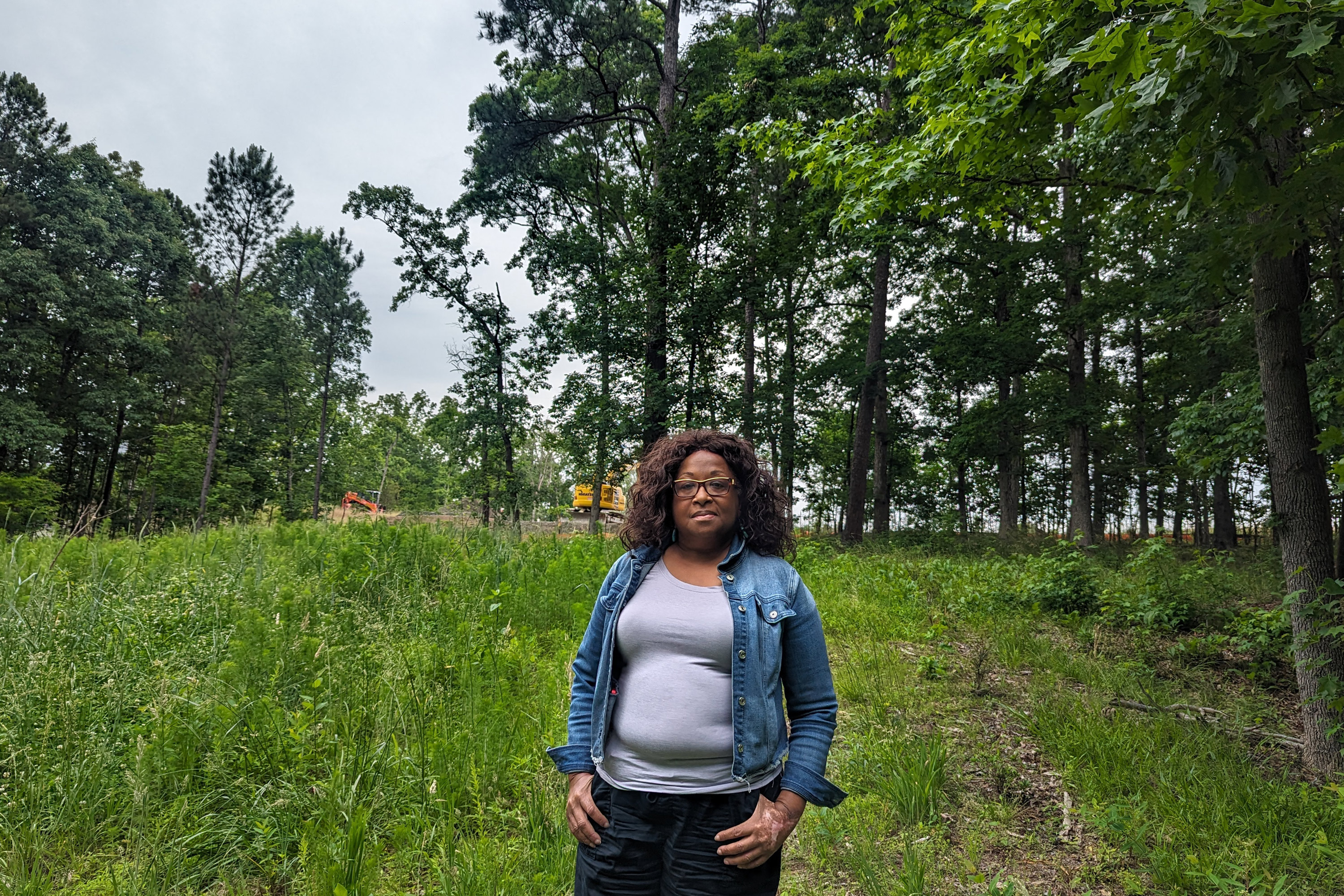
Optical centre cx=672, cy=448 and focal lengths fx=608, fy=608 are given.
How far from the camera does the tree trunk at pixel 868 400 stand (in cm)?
1485

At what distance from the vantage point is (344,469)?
131 ft

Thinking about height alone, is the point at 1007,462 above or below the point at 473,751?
above

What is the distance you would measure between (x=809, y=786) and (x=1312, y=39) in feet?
9.07

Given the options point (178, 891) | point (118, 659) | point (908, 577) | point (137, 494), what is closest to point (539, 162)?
point (908, 577)

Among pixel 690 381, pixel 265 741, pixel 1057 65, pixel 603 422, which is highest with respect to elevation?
pixel 690 381

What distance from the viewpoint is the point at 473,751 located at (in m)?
3.29

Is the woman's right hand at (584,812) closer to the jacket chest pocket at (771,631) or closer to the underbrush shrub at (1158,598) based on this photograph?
the jacket chest pocket at (771,631)

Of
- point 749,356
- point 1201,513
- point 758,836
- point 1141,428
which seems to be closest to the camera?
point 758,836

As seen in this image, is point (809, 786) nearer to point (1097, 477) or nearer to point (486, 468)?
point (486, 468)

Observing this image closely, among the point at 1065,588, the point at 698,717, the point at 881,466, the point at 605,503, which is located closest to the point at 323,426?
the point at 605,503

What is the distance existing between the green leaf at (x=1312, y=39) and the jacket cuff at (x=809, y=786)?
2.63m

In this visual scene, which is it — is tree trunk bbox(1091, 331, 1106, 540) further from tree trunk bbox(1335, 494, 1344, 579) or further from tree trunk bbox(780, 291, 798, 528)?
tree trunk bbox(1335, 494, 1344, 579)

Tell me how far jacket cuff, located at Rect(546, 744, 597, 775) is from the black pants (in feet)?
0.45

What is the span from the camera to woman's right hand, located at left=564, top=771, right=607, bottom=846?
1678mm
